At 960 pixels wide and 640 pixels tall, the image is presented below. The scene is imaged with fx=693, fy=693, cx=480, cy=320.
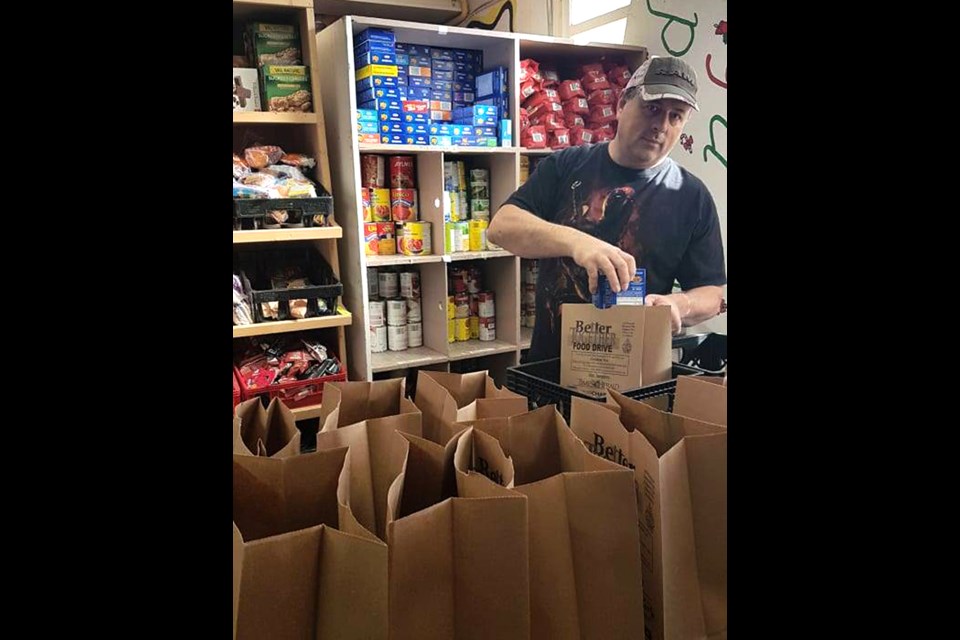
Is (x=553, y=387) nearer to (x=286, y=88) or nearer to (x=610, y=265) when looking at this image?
(x=610, y=265)

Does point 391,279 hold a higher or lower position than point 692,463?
higher

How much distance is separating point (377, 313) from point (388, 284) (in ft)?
0.50

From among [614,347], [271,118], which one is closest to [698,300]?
[614,347]

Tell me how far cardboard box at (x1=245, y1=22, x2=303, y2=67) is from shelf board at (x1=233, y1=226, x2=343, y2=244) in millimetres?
703

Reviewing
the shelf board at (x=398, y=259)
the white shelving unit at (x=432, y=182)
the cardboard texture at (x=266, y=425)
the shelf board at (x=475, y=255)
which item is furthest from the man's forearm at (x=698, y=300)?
the cardboard texture at (x=266, y=425)

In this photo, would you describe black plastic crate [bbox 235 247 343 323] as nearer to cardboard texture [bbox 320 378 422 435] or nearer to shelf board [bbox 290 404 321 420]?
shelf board [bbox 290 404 321 420]

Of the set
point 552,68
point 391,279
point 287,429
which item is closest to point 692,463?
point 287,429

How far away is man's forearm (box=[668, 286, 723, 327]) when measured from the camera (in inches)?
102

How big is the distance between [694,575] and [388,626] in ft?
1.56

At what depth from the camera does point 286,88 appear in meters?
2.81

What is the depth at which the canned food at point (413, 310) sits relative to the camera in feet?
11.0

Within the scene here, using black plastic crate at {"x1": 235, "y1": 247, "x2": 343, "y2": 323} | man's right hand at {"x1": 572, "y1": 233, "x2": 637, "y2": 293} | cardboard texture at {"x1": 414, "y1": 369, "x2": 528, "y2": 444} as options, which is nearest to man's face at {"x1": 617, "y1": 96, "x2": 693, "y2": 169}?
man's right hand at {"x1": 572, "y1": 233, "x2": 637, "y2": 293}
